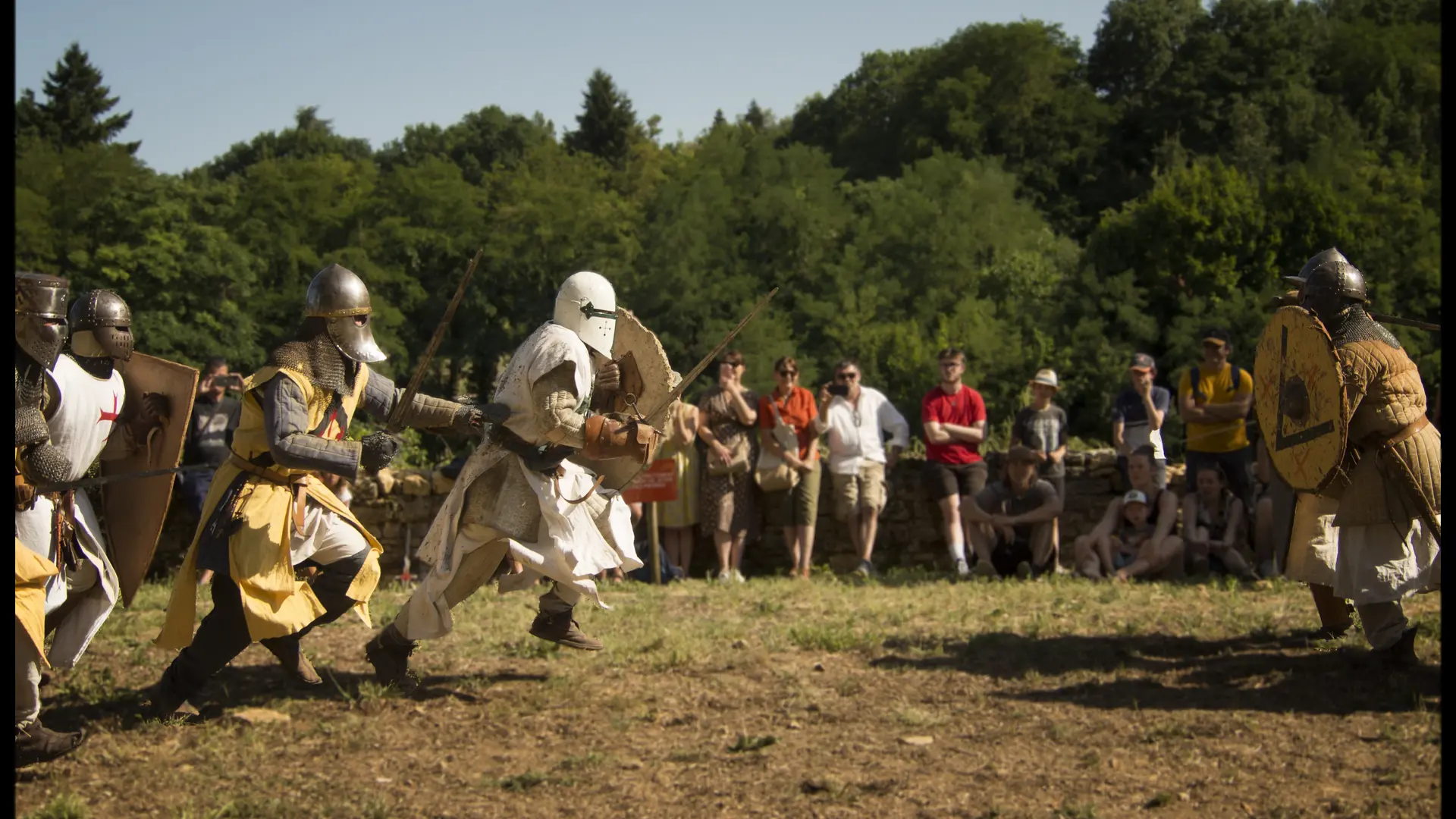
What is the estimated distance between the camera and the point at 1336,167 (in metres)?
25.9

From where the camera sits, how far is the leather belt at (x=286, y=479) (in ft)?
17.1

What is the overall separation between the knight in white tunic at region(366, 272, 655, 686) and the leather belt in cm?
51

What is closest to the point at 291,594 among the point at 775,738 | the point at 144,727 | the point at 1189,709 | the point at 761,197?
the point at 144,727

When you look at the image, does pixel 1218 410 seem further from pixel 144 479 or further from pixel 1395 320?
pixel 144 479

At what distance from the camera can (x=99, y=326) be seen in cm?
510

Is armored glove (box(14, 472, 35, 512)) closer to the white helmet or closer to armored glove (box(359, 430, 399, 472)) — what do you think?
armored glove (box(359, 430, 399, 472))

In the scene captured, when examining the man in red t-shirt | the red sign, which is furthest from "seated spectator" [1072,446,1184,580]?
the red sign

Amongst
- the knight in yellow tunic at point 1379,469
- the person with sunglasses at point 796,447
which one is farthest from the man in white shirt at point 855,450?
the knight in yellow tunic at point 1379,469

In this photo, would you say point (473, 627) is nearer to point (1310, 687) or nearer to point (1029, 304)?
point (1310, 687)

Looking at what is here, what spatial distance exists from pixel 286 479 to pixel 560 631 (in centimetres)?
131

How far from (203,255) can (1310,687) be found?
2370cm

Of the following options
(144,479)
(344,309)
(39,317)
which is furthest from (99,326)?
(344,309)

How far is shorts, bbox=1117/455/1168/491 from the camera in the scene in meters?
8.62

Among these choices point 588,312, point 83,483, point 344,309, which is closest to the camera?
point 83,483
